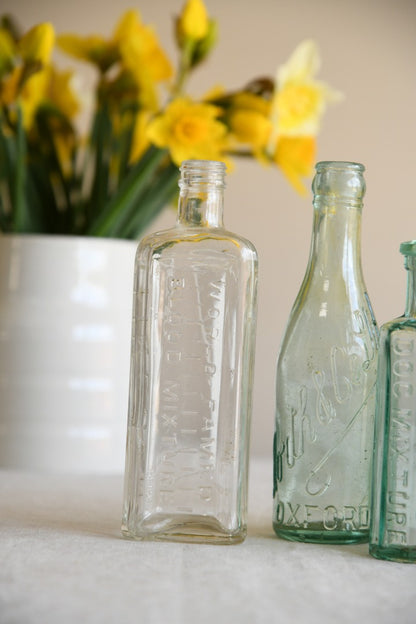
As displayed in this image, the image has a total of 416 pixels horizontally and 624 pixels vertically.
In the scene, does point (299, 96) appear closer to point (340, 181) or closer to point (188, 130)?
point (188, 130)

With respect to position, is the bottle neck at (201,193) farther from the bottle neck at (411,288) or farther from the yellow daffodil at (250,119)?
the yellow daffodil at (250,119)

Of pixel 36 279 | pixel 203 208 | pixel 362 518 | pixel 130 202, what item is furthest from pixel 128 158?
pixel 362 518

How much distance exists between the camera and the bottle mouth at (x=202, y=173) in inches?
21.5

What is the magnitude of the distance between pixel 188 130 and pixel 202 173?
30 cm

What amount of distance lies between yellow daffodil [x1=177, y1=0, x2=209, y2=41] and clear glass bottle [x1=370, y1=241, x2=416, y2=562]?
43 cm

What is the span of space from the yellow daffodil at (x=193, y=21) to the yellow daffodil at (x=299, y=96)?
0.09 meters

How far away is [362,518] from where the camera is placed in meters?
0.55

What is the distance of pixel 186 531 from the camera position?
53 centimetres

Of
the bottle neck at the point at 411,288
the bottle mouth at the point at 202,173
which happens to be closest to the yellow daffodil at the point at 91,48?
the bottle mouth at the point at 202,173

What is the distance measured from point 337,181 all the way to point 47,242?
15.3 inches

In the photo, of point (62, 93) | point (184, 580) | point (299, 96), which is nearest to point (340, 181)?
point (184, 580)

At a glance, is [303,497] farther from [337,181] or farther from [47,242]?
[47,242]

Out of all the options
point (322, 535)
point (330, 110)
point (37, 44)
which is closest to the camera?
point (322, 535)

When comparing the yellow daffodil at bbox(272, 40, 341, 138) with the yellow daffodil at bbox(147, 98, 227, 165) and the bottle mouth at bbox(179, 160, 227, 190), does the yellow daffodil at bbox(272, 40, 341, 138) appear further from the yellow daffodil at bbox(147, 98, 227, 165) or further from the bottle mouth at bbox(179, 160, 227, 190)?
the bottle mouth at bbox(179, 160, 227, 190)
